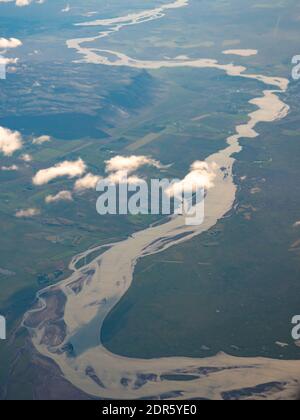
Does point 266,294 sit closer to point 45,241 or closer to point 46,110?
point 45,241

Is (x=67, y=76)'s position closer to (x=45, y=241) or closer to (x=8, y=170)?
(x=8, y=170)

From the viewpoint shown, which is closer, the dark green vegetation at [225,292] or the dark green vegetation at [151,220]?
the dark green vegetation at [225,292]

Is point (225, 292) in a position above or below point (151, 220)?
below

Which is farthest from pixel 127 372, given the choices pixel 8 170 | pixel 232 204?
pixel 8 170

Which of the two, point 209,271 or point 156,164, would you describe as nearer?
point 209,271

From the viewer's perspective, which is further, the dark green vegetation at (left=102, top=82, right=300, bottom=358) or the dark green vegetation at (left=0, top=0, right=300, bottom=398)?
the dark green vegetation at (left=0, top=0, right=300, bottom=398)

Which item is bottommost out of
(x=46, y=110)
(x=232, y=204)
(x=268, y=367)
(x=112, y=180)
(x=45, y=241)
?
(x=268, y=367)

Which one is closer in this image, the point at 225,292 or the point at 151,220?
the point at 225,292
